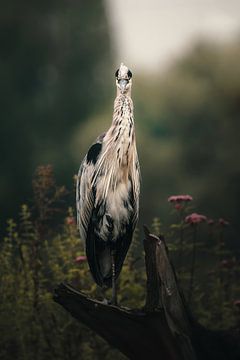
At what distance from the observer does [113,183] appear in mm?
2803

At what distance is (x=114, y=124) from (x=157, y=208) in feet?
3.27

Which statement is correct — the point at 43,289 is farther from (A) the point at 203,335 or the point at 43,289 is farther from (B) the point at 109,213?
(A) the point at 203,335

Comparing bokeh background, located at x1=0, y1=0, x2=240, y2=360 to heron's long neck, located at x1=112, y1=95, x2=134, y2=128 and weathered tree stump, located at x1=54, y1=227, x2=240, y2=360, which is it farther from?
weathered tree stump, located at x1=54, y1=227, x2=240, y2=360

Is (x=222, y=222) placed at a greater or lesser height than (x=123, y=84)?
lesser

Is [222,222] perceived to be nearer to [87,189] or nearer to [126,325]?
[87,189]

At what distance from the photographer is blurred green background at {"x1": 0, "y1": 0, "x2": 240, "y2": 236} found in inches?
148

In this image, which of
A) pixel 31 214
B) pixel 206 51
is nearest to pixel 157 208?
pixel 31 214

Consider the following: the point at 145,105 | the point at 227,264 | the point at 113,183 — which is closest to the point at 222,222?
the point at 227,264

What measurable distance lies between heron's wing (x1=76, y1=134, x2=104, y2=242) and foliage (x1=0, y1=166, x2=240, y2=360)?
1.80 feet

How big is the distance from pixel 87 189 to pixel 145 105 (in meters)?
1.10

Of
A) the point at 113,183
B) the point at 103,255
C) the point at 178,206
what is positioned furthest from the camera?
the point at 178,206

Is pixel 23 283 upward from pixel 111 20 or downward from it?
downward

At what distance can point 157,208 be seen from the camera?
373 cm

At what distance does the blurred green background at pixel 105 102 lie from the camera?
3.75 metres
